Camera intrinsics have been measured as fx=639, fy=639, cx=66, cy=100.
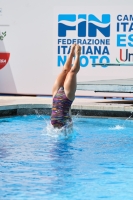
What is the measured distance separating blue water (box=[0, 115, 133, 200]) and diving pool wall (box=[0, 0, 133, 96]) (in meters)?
3.88

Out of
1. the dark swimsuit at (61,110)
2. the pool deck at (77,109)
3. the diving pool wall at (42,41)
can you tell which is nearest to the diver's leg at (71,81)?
the dark swimsuit at (61,110)

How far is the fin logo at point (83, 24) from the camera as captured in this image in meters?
14.6

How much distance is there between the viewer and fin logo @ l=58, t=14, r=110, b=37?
1459 centimetres

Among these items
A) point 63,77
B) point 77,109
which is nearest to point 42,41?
point 77,109

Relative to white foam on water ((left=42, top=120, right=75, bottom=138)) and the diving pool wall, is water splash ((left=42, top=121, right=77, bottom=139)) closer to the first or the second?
white foam on water ((left=42, top=120, right=75, bottom=138))

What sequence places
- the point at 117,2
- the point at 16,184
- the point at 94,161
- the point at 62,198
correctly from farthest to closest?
the point at 117,2
the point at 94,161
the point at 16,184
the point at 62,198

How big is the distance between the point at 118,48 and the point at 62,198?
9163 millimetres

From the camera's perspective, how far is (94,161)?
7430 millimetres

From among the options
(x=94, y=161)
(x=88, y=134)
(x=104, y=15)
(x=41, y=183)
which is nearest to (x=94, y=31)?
(x=104, y=15)

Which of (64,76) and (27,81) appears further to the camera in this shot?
(27,81)

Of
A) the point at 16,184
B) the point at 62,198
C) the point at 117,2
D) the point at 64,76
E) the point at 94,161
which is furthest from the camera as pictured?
the point at 117,2

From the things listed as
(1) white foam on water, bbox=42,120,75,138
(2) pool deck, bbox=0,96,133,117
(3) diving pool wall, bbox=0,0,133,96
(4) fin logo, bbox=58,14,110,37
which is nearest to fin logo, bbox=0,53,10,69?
(3) diving pool wall, bbox=0,0,133,96

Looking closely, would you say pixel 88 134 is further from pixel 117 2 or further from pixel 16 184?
pixel 117 2

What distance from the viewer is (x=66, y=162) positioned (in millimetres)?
7355
